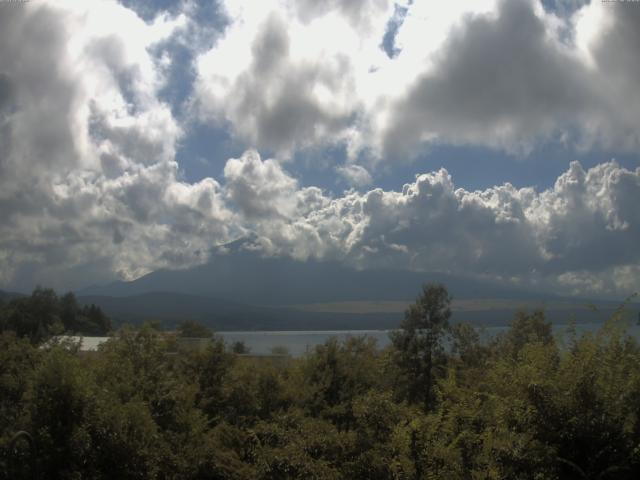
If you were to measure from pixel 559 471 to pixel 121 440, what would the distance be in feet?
28.4

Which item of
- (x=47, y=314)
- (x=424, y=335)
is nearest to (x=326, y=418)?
(x=424, y=335)

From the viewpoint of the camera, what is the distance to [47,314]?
9488 centimetres

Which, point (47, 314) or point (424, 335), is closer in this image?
point (424, 335)

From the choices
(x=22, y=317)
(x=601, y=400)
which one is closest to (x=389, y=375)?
(x=601, y=400)

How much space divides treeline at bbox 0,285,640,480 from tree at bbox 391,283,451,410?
9.84 meters

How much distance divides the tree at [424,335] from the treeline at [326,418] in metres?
9.84

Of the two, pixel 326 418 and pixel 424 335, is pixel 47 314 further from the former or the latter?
pixel 326 418

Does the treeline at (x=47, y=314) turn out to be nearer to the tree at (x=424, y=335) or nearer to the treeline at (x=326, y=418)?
the tree at (x=424, y=335)

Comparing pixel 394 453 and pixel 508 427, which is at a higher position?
pixel 508 427

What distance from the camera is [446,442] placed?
455 inches

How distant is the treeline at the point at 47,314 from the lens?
3403 inches

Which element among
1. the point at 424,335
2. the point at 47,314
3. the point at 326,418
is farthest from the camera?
the point at 47,314

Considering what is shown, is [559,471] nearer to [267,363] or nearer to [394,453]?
[394,453]

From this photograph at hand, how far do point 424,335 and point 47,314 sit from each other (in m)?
78.8
